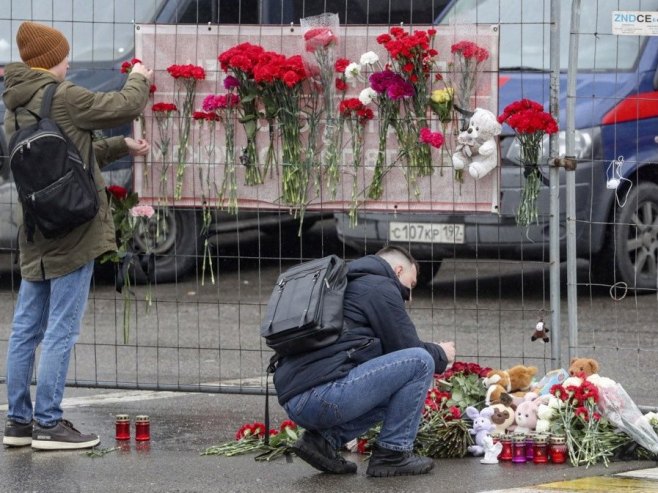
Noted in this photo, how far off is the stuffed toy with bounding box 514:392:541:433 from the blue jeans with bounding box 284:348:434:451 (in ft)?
2.20

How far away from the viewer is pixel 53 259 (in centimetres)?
665

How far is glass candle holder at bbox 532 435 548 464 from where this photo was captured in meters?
6.43

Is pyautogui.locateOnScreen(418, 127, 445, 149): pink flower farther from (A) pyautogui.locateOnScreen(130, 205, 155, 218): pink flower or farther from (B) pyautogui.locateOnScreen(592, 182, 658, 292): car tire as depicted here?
(B) pyautogui.locateOnScreen(592, 182, 658, 292): car tire

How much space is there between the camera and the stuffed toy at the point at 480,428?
21.6 feet

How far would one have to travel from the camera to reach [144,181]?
796cm

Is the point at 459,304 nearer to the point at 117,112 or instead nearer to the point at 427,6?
the point at 427,6

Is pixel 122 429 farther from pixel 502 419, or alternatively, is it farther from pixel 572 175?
pixel 572 175

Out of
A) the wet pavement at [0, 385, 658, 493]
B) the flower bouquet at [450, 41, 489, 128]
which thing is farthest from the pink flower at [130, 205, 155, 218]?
the flower bouquet at [450, 41, 489, 128]

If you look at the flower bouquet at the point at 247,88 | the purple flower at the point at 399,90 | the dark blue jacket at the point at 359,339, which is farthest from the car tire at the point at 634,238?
the dark blue jacket at the point at 359,339

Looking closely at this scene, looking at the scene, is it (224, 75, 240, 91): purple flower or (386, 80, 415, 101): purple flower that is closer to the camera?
(386, 80, 415, 101): purple flower

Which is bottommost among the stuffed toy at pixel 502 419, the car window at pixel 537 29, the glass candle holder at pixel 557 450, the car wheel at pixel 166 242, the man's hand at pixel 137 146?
the glass candle holder at pixel 557 450

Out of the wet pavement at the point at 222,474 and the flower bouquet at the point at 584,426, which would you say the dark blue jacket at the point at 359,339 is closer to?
the wet pavement at the point at 222,474

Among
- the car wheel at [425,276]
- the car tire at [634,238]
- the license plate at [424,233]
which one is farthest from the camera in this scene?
the car wheel at [425,276]

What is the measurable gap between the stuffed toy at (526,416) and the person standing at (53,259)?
190 cm
